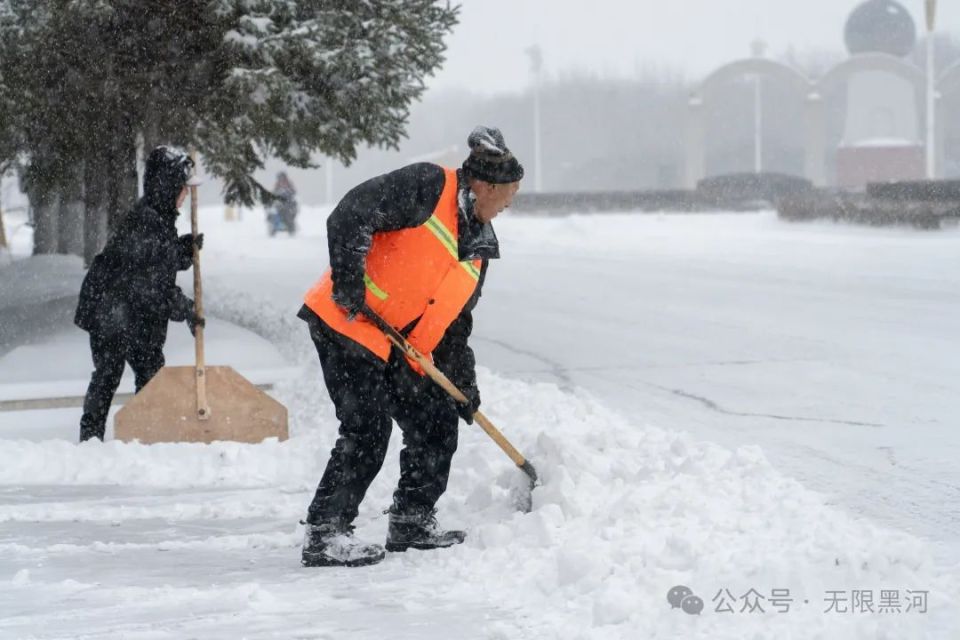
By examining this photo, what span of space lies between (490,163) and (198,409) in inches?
130

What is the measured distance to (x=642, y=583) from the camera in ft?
14.3

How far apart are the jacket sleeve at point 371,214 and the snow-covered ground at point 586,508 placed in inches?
43.9

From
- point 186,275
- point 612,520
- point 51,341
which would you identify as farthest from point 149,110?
point 612,520

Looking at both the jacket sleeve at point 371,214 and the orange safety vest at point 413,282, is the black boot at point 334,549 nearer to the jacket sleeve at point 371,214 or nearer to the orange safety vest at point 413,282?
the orange safety vest at point 413,282

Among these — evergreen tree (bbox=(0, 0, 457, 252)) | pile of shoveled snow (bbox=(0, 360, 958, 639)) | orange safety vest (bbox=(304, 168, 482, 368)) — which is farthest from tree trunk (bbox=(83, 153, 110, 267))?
orange safety vest (bbox=(304, 168, 482, 368))

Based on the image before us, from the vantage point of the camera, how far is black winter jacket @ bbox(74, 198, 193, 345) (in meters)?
7.58

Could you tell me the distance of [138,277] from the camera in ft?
25.1

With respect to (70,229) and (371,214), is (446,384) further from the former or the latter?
(70,229)

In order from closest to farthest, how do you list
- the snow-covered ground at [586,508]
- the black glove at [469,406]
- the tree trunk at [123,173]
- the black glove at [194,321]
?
the snow-covered ground at [586,508], the black glove at [469,406], the black glove at [194,321], the tree trunk at [123,173]

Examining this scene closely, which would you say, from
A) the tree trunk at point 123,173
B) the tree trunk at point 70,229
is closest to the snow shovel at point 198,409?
the tree trunk at point 123,173

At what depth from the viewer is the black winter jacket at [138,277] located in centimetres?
758

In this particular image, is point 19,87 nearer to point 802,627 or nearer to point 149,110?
point 149,110

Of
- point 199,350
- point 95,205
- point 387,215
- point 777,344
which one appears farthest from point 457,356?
point 95,205

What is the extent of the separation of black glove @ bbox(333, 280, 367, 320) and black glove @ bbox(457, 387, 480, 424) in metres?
0.66
